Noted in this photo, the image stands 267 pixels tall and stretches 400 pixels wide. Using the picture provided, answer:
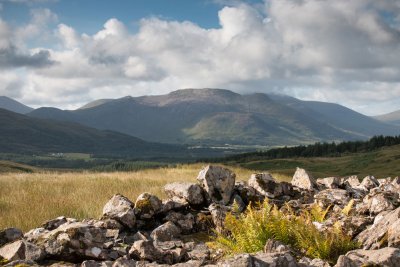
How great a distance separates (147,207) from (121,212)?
0.97m

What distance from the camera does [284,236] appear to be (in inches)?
350

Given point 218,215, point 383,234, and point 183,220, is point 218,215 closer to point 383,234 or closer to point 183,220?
point 183,220

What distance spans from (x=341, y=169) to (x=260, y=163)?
1904 centimetres

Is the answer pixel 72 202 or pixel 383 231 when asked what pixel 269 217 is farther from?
pixel 72 202

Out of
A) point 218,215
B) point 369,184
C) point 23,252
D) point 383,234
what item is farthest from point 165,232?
point 369,184

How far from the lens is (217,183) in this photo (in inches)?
591

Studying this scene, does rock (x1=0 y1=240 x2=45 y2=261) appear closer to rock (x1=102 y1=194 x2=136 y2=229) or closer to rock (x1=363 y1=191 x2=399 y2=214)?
rock (x1=102 y1=194 x2=136 y2=229)

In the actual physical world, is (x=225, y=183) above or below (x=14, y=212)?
above

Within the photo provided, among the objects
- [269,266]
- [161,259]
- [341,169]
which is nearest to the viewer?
[269,266]

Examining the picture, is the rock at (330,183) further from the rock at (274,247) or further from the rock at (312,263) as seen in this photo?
the rock at (312,263)

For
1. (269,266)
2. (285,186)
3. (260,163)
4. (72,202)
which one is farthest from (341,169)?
(269,266)

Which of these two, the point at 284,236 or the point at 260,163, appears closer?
the point at 284,236

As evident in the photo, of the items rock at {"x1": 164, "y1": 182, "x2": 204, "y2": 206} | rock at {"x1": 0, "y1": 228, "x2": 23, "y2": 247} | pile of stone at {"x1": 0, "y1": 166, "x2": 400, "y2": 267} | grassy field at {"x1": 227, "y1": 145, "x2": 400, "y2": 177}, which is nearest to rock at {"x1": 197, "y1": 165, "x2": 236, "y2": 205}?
pile of stone at {"x1": 0, "y1": 166, "x2": 400, "y2": 267}

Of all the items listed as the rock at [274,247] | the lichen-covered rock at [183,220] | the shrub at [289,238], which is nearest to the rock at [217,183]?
the lichen-covered rock at [183,220]
